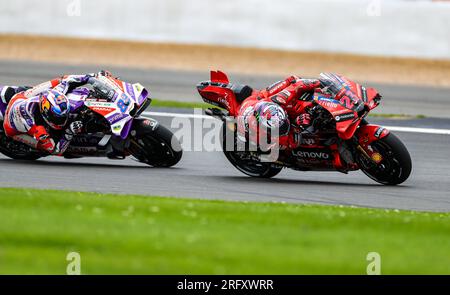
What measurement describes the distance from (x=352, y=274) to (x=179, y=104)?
38.0ft

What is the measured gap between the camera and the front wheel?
42.1ft

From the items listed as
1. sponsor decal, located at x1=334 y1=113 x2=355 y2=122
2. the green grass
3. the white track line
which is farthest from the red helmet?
the white track line

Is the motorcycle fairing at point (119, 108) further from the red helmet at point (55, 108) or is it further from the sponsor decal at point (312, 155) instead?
the sponsor decal at point (312, 155)

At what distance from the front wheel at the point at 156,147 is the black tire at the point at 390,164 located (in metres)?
2.47

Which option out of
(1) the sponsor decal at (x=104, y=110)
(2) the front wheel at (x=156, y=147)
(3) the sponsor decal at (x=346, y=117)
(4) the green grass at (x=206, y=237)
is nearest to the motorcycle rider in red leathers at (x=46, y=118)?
(1) the sponsor decal at (x=104, y=110)

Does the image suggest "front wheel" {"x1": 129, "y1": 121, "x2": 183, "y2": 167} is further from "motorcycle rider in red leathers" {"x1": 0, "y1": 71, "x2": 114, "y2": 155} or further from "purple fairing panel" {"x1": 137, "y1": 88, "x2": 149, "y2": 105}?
"motorcycle rider in red leathers" {"x1": 0, "y1": 71, "x2": 114, "y2": 155}

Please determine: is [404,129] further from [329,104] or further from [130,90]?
[130,90]

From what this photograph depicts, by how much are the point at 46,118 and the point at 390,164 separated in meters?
4.40

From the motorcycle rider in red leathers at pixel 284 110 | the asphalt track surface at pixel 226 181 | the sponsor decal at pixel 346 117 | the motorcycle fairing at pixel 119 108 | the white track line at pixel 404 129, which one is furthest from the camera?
the white track line at pixel 404 129

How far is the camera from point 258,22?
2430cm

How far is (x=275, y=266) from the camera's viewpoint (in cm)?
772

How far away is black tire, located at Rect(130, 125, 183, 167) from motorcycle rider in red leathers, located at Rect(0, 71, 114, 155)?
2.58ft

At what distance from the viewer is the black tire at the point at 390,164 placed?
1196cm
